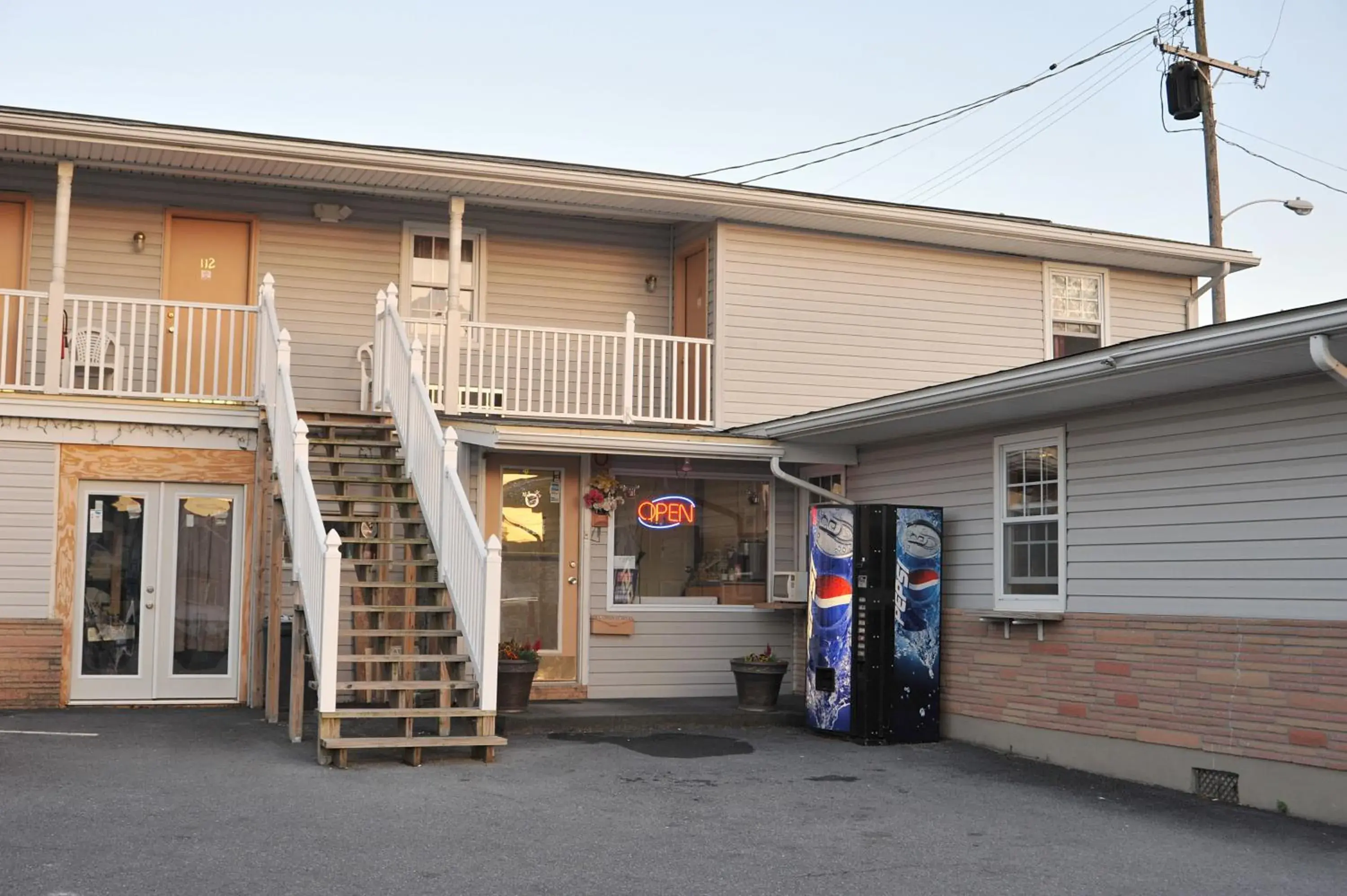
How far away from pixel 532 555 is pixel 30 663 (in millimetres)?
4859

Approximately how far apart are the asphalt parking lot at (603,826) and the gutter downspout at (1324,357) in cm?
277

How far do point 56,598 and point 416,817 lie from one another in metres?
6.40

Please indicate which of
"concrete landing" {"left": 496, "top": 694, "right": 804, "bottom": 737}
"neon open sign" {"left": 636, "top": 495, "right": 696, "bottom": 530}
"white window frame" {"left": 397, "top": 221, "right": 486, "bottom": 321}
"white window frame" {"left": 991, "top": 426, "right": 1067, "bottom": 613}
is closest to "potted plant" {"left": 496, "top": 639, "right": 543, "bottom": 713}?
"concrete landing" {"left": 496, "top": 694, "right": 804, "bottom": 737}

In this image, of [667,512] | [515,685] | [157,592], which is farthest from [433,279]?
[515,685]

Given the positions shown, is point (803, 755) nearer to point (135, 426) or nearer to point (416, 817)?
point (416, 817)

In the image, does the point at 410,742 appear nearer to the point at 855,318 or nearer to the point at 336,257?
the point at 336,257

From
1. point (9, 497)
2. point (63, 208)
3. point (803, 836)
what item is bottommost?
point (803, 836)

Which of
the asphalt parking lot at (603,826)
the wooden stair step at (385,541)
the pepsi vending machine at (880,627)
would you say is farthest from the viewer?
the pepsi vending machine at (880,627)

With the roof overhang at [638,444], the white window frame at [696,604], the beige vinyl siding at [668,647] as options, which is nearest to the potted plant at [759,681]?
the beige vinyl siding at [668,647]

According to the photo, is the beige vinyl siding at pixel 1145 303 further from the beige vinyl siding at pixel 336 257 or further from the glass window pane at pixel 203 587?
the glass window pane at pixel 203 587

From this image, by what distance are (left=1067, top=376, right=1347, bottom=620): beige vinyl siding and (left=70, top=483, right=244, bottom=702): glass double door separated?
806cm

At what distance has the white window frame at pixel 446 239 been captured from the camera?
49.0 ft

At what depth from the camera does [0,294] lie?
1344cm

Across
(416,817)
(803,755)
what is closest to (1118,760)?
(803,755)
